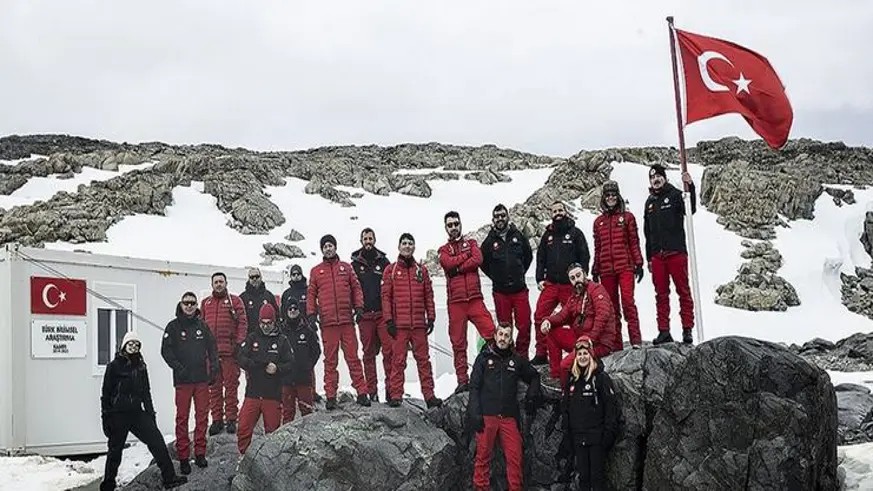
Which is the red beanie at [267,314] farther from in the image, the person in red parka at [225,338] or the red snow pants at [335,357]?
the person in red parka at [225,338]

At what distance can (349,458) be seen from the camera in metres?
9.05

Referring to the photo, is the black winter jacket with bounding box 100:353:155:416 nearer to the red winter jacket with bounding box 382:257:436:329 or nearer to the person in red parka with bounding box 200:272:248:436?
the person in red parka with bounding box 200:272:248:436

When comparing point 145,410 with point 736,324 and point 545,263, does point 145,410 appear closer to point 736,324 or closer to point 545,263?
point 545,263

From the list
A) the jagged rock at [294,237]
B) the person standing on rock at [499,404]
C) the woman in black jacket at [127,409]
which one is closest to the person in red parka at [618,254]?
the person standing on rock at [499,404]

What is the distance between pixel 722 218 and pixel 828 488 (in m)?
26.3

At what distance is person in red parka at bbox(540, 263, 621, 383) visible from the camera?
8.84m

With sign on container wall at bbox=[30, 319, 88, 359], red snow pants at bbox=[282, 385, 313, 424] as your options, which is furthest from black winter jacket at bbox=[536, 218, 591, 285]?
sign on container wall at bbox=[30, 319, 88, 359]

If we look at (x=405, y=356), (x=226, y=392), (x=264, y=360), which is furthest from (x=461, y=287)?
(x=226, y=392)

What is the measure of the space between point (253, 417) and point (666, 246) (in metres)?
5.22

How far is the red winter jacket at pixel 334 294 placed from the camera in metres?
9.84

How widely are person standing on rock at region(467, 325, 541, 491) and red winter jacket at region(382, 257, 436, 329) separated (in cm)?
108

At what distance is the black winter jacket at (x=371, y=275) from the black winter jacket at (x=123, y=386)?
8.84 feet

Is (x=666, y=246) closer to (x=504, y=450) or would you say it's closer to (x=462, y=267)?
(x=462, y=267)

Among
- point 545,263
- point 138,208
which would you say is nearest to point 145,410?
point 545,263
